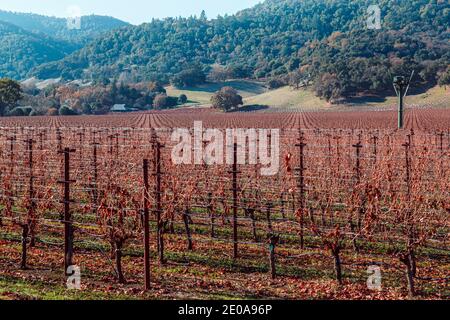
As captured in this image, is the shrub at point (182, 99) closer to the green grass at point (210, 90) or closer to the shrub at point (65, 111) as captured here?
the green grass at point (210, 90)

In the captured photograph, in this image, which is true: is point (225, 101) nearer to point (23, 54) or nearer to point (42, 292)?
point (42, 292)

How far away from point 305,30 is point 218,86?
7995 centimetres

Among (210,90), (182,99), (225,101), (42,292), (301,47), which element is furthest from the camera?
(301,47)

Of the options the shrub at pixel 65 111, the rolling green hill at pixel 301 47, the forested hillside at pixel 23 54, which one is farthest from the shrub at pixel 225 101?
the forested hillside at pixel 23 54

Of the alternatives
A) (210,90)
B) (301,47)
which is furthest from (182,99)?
(301,47)

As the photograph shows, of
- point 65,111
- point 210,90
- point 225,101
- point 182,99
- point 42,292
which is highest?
point 210,90

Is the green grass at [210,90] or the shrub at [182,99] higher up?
the green grass at [210,90]

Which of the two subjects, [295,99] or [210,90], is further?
[210,90]

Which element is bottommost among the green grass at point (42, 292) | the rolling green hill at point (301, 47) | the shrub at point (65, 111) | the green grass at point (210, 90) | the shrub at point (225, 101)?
the green grass at point (42, 292)

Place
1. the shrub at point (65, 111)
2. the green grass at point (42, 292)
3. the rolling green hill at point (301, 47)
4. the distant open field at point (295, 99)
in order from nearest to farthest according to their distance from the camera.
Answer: the green grass at point (42, 292), the distant open field at point (295, 99), the shrub at point (65, 111), the rolling green hill at point (301, 47)

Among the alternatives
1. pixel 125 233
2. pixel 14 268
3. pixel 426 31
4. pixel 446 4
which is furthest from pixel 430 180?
pixel 446 4

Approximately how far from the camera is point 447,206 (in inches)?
481

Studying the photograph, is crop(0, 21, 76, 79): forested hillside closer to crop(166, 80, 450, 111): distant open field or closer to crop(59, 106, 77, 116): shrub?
crop(166, 80, 450, 111): distant open field

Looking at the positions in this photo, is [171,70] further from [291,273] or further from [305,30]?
[291,273]
